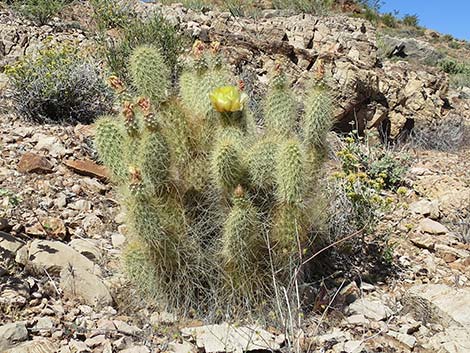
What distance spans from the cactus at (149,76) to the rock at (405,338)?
2067 mm

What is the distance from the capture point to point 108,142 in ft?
11.0

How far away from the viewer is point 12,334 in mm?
2490

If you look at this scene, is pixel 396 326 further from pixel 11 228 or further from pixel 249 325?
pixel 11 228

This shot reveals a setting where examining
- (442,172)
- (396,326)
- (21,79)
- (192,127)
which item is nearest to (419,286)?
(396,326)

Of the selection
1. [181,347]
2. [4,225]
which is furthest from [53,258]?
[181,347]

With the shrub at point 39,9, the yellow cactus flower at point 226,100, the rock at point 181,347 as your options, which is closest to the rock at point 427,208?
the yellow cactus flower at point 226,100

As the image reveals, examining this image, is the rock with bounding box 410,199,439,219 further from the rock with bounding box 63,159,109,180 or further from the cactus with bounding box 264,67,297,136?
the rock with bounding box 63,159,109,180

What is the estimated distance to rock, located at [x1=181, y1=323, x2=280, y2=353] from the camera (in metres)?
2.63

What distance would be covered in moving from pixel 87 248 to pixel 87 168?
120 cm

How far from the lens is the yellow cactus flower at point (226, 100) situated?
3.07 meters

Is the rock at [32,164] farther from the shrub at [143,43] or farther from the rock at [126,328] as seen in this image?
the shrub at [143,43]

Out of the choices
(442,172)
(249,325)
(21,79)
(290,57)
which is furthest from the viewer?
(290,57)

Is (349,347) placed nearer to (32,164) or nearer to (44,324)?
(44,324)

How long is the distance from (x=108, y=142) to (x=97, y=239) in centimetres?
86
